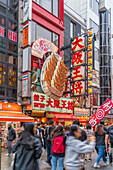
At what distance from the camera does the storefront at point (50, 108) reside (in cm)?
2014

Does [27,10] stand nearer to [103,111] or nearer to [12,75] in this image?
[12,75]

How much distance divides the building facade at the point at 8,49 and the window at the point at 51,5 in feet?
10.9

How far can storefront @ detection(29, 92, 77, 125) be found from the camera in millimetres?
20141

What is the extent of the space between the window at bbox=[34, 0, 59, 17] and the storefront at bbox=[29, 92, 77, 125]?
9789 mm

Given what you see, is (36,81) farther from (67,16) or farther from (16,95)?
(67,16)

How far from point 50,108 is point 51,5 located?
11709 millimetres

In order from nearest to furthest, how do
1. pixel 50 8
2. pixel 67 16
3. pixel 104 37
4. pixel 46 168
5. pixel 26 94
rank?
pixel 46 168, pixel 26 94, pixel 50 8, pixel 67 16, pixel 104 37

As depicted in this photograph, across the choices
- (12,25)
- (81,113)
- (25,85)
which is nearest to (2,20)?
(12,25)

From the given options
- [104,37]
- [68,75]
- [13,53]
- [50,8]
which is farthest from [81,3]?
[13,53]

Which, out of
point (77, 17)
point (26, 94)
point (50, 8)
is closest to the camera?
point (26, 94)

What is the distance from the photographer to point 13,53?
805 inches

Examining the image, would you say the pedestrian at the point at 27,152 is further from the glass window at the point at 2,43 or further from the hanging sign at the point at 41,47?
the hanging sign at the point at 41,47

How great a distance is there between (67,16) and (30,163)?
26653 millimetres

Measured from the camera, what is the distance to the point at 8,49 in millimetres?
19969
